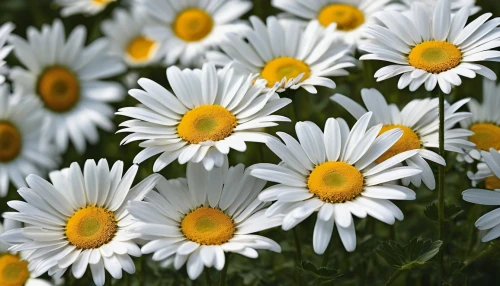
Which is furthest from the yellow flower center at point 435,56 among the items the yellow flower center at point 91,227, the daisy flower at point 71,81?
the daisy flower at point 71,81

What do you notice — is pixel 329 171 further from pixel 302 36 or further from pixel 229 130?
pixel 302 36

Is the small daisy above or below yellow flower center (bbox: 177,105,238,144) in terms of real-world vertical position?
above

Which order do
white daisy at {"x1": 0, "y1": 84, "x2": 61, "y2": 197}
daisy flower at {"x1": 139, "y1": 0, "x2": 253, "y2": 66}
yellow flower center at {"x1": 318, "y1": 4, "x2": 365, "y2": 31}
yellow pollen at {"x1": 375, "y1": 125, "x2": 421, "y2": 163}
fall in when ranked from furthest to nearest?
1. daisy flower at {"x1": 139, "y1": 0, "x2": 253, "y2": 66}
2. white daisy at {"x1": 0, "y1": 84, "x2": 61, "y2": 197}
3. yellow flower center at {"x1": 318, "y1": 4, "x2": 365, "y2": 31}
4. yellow pollen at {"x1": 375, "y1": 125, "x2": 421, "y2": 163}

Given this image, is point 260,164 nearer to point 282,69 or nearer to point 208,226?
point 208,226

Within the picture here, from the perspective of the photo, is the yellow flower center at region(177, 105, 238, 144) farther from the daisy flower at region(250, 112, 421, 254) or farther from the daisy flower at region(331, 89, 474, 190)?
the daisy flower at region(331, 89, 474, 190)

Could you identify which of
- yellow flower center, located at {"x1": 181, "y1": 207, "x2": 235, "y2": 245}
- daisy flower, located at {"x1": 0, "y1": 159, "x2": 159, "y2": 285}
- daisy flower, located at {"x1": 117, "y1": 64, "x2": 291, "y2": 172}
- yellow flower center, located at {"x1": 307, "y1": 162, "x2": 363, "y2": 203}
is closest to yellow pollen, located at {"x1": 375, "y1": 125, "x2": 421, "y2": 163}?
yellow flower center, located at {"x1": 307, "y1": 162, "x2": 363, "y2": 203}

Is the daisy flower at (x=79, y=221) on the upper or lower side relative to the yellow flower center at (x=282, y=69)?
lower

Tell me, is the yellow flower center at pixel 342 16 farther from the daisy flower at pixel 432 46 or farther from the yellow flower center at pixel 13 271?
the yellow flower center at pixel 13 271
